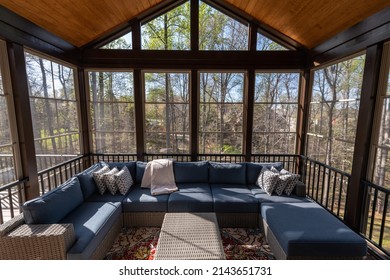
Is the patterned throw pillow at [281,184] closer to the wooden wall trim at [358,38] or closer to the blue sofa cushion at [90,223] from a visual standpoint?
the wooden wall trim at [358,38]

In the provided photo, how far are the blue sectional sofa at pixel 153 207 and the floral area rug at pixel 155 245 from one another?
101 millimetres

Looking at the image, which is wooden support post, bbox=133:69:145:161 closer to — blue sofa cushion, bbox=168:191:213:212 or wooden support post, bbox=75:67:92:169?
wooden support post, bbox=75:67:92:169

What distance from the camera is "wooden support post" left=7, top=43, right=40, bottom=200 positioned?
2521 mm

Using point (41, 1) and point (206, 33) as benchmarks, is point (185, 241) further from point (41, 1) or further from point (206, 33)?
point (206, 33)

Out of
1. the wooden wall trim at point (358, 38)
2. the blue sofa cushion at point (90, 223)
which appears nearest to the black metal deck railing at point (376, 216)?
the wooden wall trim at point (358, 38)

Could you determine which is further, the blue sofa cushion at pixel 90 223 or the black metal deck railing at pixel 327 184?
the black metal deck railing at pixel 327 184

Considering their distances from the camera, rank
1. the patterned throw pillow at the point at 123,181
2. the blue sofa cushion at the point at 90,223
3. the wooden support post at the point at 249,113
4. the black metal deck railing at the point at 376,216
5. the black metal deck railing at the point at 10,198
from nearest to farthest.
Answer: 1. the blue sofa cushion at the point at 90,223
2. the black metal deck railing at the point at 376,216
3. the black metal deck railing at the point at 10,198
4. the patterned throw pillow at the point at 123,181
5. the wooden support post at the point at 249,113

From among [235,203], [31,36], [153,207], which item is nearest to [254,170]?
[235,203]

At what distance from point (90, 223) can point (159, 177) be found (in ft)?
4.29

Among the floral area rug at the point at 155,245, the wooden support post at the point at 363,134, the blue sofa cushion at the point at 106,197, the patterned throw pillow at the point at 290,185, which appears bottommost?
the floral area rug at the point at 155,245

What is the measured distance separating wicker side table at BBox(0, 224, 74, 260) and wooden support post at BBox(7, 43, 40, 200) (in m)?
1.09

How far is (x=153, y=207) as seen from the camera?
2.90 meters

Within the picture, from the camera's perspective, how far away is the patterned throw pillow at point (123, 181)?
3.10 m
